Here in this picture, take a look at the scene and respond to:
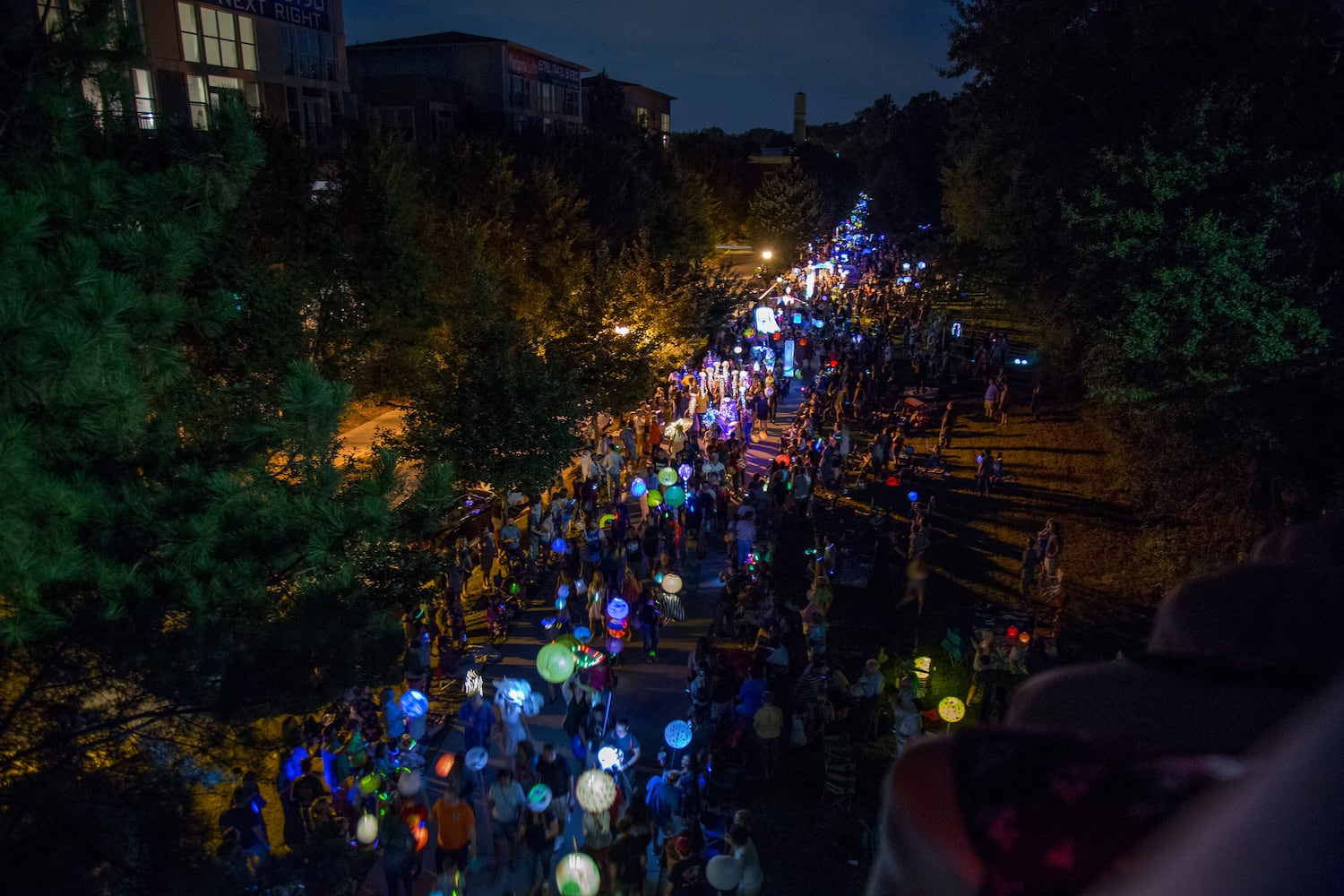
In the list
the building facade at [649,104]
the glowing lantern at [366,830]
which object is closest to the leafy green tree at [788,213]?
the building facade at [649,104]

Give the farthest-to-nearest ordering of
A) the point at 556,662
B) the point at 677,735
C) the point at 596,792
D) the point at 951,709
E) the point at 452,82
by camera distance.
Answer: the point at 452,82 < the point at 951,709 < the point at 556,662 < the point at 677,735 < the point at 596,792

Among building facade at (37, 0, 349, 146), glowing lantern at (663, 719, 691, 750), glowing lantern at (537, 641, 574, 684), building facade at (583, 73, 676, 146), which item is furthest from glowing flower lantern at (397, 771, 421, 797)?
building facade at (583, 73, 676, 146)

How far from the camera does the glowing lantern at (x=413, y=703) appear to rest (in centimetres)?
847

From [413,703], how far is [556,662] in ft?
4.95

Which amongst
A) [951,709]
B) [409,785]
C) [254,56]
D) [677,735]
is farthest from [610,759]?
[254,56]

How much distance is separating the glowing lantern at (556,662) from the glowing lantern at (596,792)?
1.74 m

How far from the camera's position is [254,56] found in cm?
2317

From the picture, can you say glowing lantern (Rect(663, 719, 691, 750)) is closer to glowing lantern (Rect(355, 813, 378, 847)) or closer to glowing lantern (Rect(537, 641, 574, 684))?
glowing lantern (Rect(537, 641, 574, 684))

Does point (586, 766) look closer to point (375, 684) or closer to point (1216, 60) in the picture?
point (375, 684)

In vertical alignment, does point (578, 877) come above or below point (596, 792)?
below

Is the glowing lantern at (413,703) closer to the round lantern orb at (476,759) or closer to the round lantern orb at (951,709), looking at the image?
the round lantern orb at (476,759)

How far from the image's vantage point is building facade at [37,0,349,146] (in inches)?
800

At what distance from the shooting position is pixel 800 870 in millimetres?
7637

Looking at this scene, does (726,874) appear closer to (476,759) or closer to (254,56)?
(476,759)
